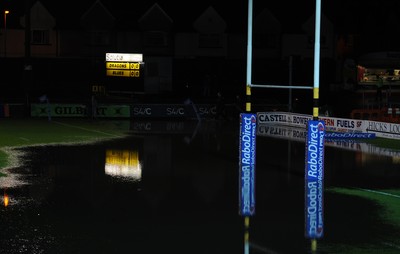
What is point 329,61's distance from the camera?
74.5 meters

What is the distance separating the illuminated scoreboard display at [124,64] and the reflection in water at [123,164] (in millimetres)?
27541

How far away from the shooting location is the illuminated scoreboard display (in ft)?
178

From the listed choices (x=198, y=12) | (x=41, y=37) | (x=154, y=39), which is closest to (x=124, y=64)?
(x=154, y=39)

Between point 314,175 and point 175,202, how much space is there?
461cm

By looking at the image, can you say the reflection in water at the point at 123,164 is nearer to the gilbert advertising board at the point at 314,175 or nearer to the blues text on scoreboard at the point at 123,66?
the gilbert advertising board at the point at 314,175

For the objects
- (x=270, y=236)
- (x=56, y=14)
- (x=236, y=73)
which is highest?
(x=56, y=14)

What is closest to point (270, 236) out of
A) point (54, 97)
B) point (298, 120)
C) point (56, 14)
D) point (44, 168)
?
point (44, 168)

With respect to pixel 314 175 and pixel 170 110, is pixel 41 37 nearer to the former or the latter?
pixel 170 110

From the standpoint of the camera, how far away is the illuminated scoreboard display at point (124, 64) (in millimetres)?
54188

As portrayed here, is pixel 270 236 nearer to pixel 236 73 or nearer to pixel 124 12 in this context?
pixel 236 73

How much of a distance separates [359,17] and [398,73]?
15.9 meters

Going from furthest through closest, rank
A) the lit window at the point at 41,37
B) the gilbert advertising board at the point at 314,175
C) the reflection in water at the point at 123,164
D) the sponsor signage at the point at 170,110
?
1. the lit window at the point at 41,37
2. the sponsor signage at the point at 170,110
3. the reflection in water at the point at 123,164
4. the gilbert advertising board at the point at 314,175

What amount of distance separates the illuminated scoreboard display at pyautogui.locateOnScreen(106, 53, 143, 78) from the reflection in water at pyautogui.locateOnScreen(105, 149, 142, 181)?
27.5 m

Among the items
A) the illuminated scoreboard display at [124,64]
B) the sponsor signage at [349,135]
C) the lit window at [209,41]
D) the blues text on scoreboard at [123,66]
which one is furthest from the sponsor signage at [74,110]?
the lit window at [209,41]
